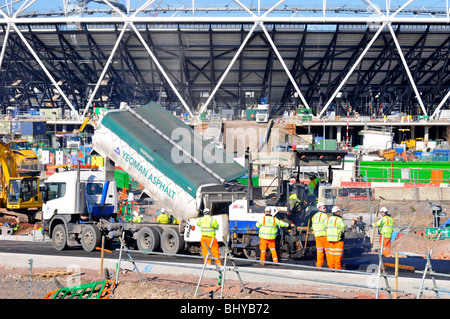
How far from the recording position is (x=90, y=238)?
17297mm

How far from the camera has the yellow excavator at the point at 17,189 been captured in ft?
79.9

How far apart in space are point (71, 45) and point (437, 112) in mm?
36144

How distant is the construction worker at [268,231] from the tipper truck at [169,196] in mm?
542

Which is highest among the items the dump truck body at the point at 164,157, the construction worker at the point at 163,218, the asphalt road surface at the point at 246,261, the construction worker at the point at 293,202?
the dump truck body at the point at 164,157

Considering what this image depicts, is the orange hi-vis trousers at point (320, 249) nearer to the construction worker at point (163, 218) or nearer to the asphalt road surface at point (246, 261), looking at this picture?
the asphalt road surface at point (246, 261)

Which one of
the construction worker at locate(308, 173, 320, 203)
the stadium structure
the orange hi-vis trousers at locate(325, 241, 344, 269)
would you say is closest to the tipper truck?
the construction worker at locate(308, 173, 320, 203)

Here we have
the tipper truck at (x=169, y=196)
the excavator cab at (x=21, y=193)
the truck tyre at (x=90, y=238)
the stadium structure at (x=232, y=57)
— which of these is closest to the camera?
the tipper truck at (x=169, y=196)

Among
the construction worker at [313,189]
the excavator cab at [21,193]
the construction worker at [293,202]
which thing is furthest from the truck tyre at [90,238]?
the excavator cab at [21,193]

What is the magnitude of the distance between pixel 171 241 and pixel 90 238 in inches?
101

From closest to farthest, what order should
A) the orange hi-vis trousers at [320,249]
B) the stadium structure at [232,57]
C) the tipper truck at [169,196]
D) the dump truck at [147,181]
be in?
the orange hi-vis trousers at [320,249], the tipper truck at [169,196], the dump truck at [147,181], the stadium structure at [232,57]

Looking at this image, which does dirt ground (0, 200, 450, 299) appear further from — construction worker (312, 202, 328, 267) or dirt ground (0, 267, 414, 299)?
construction worker (312, 202, 328, 267)

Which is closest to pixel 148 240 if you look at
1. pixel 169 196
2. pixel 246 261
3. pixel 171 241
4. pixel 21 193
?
pixel 171 241
